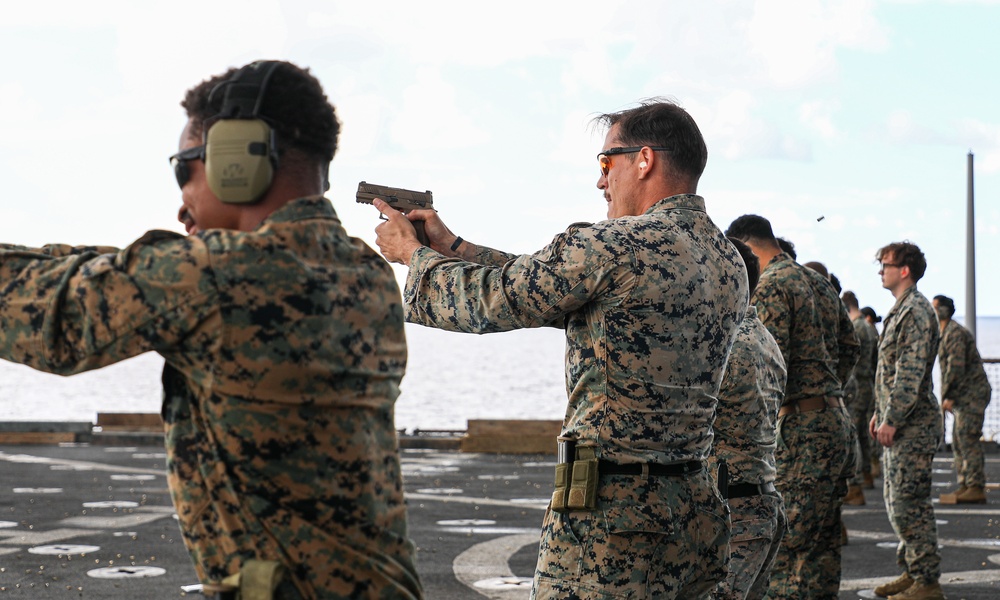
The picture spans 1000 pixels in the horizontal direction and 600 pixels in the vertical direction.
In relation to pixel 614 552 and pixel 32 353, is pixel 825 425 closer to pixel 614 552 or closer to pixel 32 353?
pixel 614 552

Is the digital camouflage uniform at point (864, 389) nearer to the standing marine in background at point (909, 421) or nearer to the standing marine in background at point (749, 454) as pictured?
the standing marine in background at point (909, 421)

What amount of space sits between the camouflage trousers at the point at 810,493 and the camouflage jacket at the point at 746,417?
1.22 m

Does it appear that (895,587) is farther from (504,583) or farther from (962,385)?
(962,385)

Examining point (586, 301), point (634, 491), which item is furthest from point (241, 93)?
point (634, 491)

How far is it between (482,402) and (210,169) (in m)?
43.2

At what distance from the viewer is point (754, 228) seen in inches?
262

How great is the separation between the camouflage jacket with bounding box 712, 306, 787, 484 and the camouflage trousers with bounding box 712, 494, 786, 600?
0.10 meters

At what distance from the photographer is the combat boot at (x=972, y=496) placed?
13.0m

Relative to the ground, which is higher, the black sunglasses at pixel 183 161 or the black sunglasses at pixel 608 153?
the black sunglasses at pixel 608 153

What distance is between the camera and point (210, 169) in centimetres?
235

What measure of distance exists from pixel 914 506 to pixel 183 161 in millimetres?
6530

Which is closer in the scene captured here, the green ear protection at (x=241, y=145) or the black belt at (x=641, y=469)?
the green ear protection at (x=241, y=145)

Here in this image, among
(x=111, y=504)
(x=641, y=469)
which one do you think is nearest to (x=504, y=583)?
(x=641, y=469)

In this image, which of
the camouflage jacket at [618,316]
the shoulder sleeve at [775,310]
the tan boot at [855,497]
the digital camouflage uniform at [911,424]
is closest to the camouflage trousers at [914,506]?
the digital camouflage uniform at [911,424]
